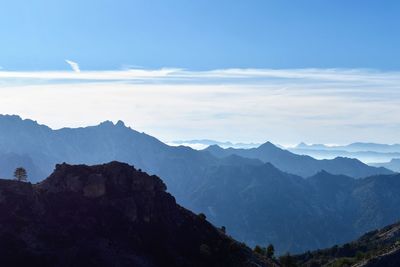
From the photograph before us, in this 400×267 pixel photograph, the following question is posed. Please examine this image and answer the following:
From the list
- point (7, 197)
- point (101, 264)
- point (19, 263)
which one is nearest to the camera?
point (19, 263)

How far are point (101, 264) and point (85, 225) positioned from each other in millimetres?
19462

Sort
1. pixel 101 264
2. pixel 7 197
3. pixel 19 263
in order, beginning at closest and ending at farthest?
pixel 19 263
pixel 101 264
pixel 7 197

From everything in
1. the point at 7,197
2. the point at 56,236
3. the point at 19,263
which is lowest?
the point at 19,263

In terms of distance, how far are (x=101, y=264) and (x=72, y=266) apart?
33.0 ft

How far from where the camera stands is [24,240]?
595ft

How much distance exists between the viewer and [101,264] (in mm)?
183000

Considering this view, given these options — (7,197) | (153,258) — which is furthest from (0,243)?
(153,258)

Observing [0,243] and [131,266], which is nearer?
[0,243]

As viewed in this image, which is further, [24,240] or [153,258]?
[153,258]

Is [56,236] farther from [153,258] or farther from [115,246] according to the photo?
[153,258]

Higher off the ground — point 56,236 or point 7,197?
point 7,197

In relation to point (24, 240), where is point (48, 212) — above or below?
above

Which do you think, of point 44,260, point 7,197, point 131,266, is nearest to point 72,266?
point 44,260

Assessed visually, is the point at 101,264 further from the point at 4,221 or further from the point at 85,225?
the point at 4,221
